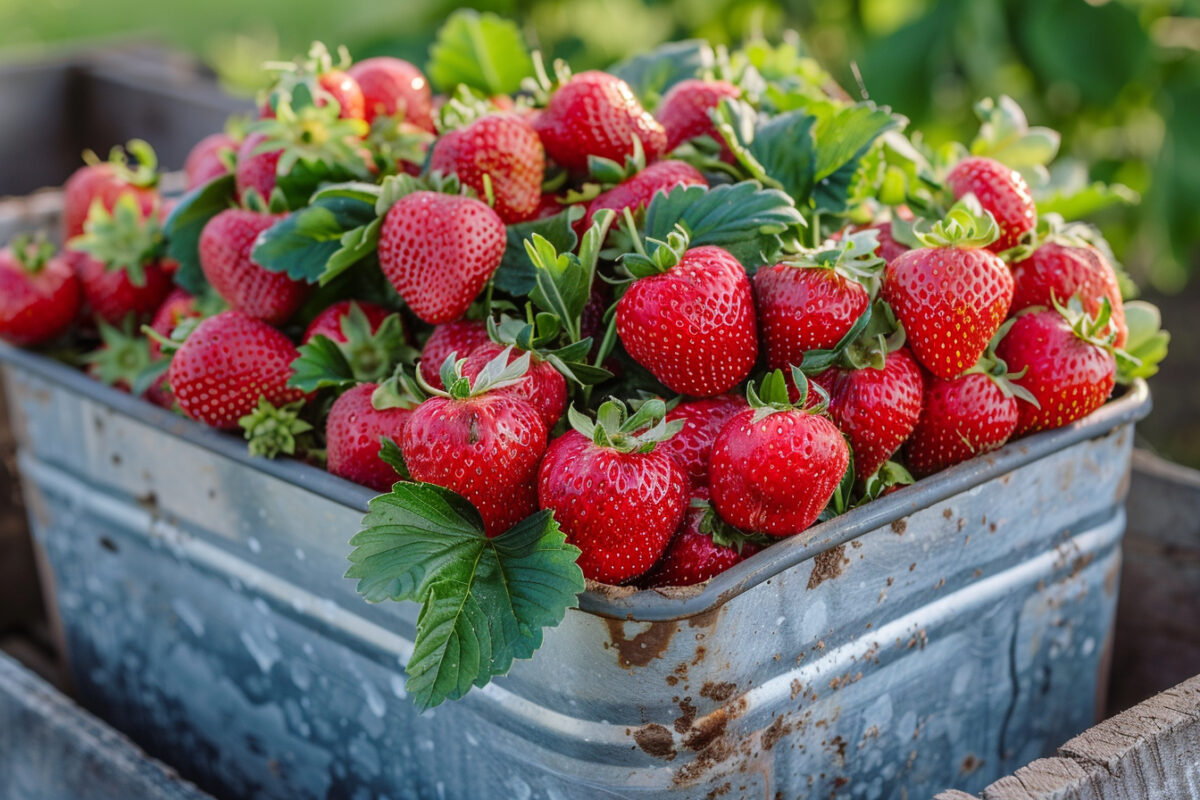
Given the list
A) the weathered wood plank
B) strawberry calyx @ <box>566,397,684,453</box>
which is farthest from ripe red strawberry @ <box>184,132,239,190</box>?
the weathered wood plank

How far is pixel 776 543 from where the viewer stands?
0.79m

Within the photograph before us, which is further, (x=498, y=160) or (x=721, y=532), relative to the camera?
(x=498, y=160)

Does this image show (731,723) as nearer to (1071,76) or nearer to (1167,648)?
(1167,648)

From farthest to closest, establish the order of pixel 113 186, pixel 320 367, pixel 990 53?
pixel 990 53 → pixel 113 186 → pixel 320 367

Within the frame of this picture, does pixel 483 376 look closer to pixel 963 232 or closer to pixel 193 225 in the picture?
pixel 963 232

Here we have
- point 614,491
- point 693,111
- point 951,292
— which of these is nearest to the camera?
point 614,491

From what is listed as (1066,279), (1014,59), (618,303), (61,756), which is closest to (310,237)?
(618,303)

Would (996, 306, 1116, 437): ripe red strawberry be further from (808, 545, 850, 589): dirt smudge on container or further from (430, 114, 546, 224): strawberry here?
(430, 114, 546, 224): strawberry

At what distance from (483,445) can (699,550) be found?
6.1 inches

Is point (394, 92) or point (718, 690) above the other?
point (394, 92)

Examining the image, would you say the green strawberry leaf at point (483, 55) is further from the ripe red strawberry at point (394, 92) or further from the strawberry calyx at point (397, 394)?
the strawberry calyx at point (397, 394)

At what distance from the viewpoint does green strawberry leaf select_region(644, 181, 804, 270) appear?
920 mm

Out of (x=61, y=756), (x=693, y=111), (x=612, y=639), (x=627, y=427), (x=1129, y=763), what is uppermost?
(x=693, y=111)

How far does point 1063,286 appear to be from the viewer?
0.97 metres
